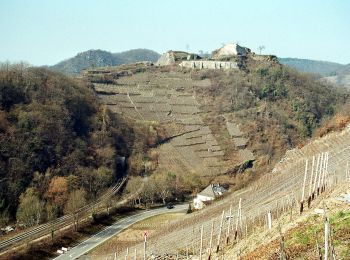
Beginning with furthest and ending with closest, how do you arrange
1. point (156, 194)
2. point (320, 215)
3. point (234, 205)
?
point (156, 194)
point (234, 205)
point (320, 215)

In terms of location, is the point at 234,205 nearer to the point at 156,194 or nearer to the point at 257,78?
the point at 156,194

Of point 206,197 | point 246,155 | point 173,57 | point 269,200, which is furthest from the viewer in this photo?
point 173,57

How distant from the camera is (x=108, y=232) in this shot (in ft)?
115

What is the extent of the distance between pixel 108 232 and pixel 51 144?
1466 cm

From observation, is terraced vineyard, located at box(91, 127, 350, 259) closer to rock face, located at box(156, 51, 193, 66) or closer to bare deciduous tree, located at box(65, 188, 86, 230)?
bare deciduous tree, located at box(65, 188, 86, 230)

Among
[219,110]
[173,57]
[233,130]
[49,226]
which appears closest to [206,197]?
[49,226]

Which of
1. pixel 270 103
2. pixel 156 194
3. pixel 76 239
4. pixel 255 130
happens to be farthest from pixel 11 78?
pixel 270 103

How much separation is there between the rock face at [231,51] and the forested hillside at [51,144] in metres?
37.7

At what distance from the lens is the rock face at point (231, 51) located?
91.8m

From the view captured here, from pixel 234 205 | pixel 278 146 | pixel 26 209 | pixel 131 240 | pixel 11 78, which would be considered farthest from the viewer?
pixel 278 146

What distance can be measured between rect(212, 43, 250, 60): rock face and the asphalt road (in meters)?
→ 52.6

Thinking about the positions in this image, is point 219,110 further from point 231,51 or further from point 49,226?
point 49,226

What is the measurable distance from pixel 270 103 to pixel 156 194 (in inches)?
1496

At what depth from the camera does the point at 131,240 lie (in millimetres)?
32219
